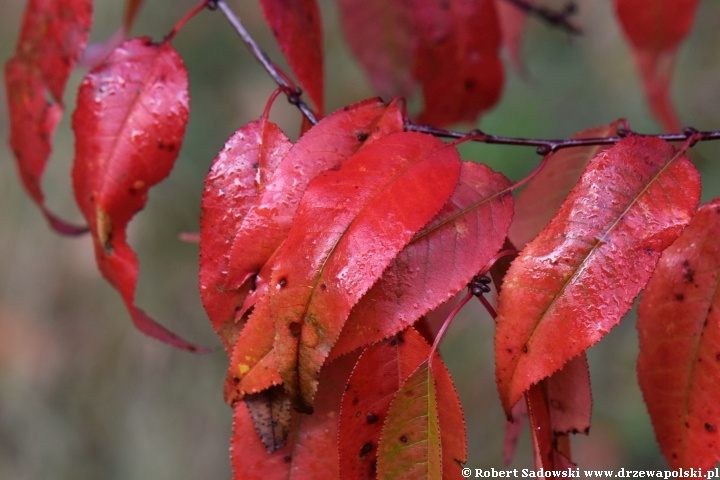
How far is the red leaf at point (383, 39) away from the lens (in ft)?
2.84

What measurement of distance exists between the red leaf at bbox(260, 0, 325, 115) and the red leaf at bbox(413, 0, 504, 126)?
10.5 inches

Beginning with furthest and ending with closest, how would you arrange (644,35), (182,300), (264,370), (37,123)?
(182,300) → (644,35) → (37,123) → (264,370)

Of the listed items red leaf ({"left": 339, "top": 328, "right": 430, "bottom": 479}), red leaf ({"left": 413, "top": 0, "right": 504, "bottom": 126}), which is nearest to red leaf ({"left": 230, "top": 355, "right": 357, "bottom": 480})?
red leaf ({"left": 339, "top": 328, "right": 430, "bottom": 479})

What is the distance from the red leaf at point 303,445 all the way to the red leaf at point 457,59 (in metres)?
0.52

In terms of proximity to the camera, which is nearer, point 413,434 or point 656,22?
point 413,434

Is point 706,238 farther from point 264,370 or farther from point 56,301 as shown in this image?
point 56,301

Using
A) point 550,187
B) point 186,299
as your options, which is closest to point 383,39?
point 550,187

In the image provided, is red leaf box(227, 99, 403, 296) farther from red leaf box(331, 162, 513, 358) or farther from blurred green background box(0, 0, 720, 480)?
blurred green background box(0, 0, 720, 480)

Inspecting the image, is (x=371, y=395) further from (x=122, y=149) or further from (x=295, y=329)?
(x=122, y=149)

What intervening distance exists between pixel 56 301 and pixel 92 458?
2.00 feet

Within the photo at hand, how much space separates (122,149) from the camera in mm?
509

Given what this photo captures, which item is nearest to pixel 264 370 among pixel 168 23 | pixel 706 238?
pixel 706 238

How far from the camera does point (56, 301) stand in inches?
90.7

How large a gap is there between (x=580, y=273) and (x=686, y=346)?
5.2 inches
